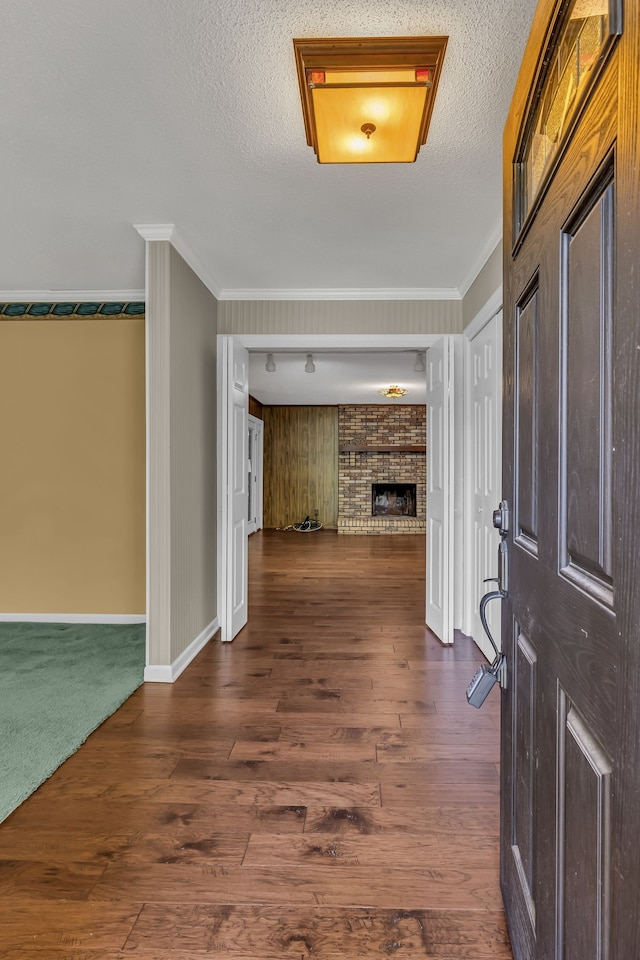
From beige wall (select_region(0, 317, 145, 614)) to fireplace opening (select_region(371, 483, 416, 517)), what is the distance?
7.02m

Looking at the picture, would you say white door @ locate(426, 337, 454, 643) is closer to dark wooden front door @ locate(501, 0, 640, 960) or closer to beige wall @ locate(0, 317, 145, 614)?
beige wall @ locate(0, 317, 145, 614)

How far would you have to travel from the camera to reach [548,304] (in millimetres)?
981

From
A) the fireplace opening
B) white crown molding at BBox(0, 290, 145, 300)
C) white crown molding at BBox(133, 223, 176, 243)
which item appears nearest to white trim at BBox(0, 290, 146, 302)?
white crown molding at BBox(0, 290, 145, 300)

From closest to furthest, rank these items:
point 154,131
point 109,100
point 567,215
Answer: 1. point 567,215
2. point 109,100
3. point 154,131

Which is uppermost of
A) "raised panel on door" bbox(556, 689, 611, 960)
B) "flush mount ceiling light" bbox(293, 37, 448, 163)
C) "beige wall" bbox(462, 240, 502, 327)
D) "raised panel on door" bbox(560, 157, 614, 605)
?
"flush mount ceiling light" bbox(293, 37, 448, 163)

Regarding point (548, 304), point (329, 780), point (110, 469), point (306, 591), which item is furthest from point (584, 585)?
point (306, 591)

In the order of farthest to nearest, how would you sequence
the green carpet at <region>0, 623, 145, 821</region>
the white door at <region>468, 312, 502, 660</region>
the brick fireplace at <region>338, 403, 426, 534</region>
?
the brick fireplace at <region>338, 403, 426, 534</region>, the white door at <region>468, 312, 502, 660</region>, the green carpet at <region>0, 623, 145, 821</region>

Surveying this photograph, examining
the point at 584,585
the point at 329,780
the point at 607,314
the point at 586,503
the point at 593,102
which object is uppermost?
the point at 593,102

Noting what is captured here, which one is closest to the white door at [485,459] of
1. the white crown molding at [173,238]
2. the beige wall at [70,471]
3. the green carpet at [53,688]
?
the white crown molding at [173,238]

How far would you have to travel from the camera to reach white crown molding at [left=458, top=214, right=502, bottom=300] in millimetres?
2883

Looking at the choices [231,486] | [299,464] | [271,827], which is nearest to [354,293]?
[231,486]

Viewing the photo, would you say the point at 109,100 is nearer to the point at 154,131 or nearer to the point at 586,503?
the point at 154,131

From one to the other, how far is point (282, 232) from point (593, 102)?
2449mm

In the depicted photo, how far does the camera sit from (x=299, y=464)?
10.8 meters
